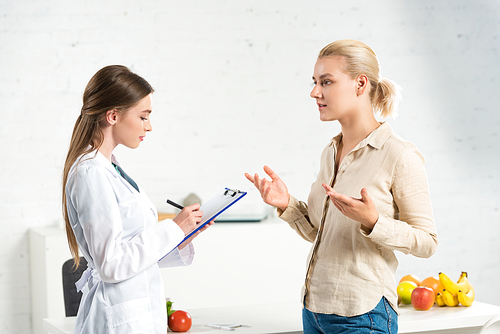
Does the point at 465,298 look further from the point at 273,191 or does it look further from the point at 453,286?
the point at 273,191

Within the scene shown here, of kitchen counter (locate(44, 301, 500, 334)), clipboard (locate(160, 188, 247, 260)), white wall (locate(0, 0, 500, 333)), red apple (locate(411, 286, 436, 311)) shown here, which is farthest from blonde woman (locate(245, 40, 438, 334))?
white wall (locate(0, 0, 500, 333))

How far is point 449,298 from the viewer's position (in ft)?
7.22

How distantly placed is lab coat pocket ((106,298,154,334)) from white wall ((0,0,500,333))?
218cm

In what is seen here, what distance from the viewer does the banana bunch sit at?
7.20 feet

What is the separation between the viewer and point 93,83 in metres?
1.57

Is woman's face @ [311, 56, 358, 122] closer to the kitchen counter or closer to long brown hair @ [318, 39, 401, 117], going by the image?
long brown hair @ [318, 39, 401, 117]

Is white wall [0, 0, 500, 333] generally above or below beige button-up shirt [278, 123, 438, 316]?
above

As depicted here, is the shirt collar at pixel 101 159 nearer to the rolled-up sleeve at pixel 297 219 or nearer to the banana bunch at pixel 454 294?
the rolled-up sleeve at pixel 297 219

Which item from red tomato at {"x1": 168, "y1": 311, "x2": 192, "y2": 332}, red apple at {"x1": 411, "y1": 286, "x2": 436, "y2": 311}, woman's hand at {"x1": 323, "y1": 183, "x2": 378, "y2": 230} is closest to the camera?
woman's hand at {"x1": 323, "y1": 183, "x2": 378, "y2": 230}

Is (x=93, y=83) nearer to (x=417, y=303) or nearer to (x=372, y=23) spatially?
(x=417, y=303)

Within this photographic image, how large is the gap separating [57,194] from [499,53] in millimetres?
3409

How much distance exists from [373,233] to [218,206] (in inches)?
18.6

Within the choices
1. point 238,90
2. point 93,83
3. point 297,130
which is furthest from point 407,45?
point 93,83

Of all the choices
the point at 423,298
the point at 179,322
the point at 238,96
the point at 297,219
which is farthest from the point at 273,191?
the point at 238,96
